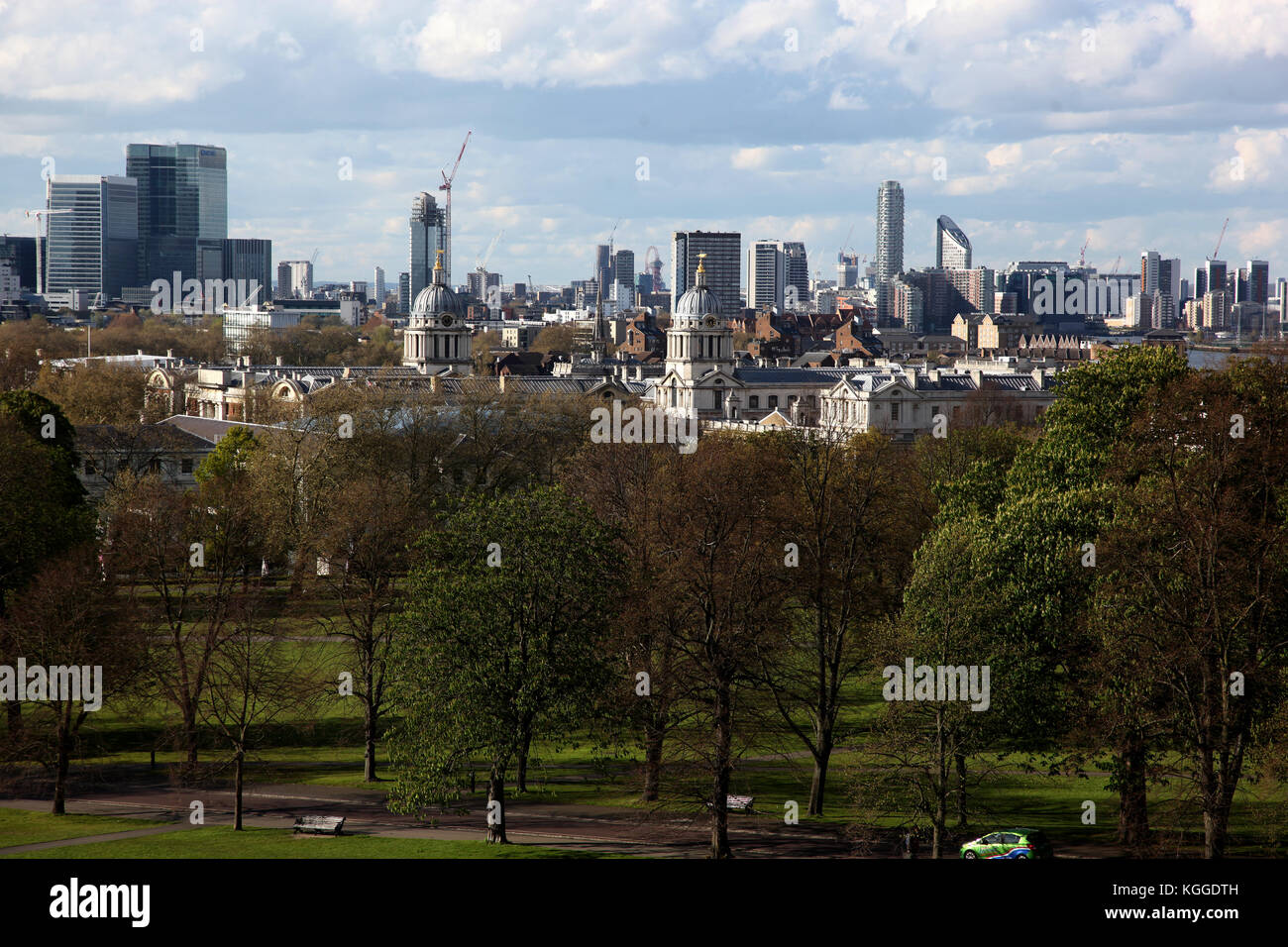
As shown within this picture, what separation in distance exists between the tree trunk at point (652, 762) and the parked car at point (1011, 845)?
6.77m

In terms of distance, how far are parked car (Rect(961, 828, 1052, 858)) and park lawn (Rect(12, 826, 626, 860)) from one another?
23.5ft

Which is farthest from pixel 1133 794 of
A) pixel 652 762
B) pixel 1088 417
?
pixel 1088 417

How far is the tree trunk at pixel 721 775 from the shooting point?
3173 centimetres

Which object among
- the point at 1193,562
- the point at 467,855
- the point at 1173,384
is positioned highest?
the point at 1173,384

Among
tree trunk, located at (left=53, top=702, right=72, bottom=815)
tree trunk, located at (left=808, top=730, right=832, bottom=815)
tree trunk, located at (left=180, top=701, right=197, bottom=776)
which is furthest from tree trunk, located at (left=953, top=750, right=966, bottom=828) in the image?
tree trunk, located at (left=53, top=702, right=72, bottom=815)

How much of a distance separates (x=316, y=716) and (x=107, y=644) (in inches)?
337

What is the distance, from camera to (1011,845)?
101 ft

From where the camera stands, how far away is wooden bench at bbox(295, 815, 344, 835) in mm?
32531

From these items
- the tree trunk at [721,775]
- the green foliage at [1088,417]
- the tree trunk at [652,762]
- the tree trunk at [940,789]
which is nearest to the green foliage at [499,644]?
the tree trunk at [652,762]

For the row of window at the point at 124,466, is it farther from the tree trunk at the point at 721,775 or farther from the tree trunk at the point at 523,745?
the tree trunk at the point at 721,775
